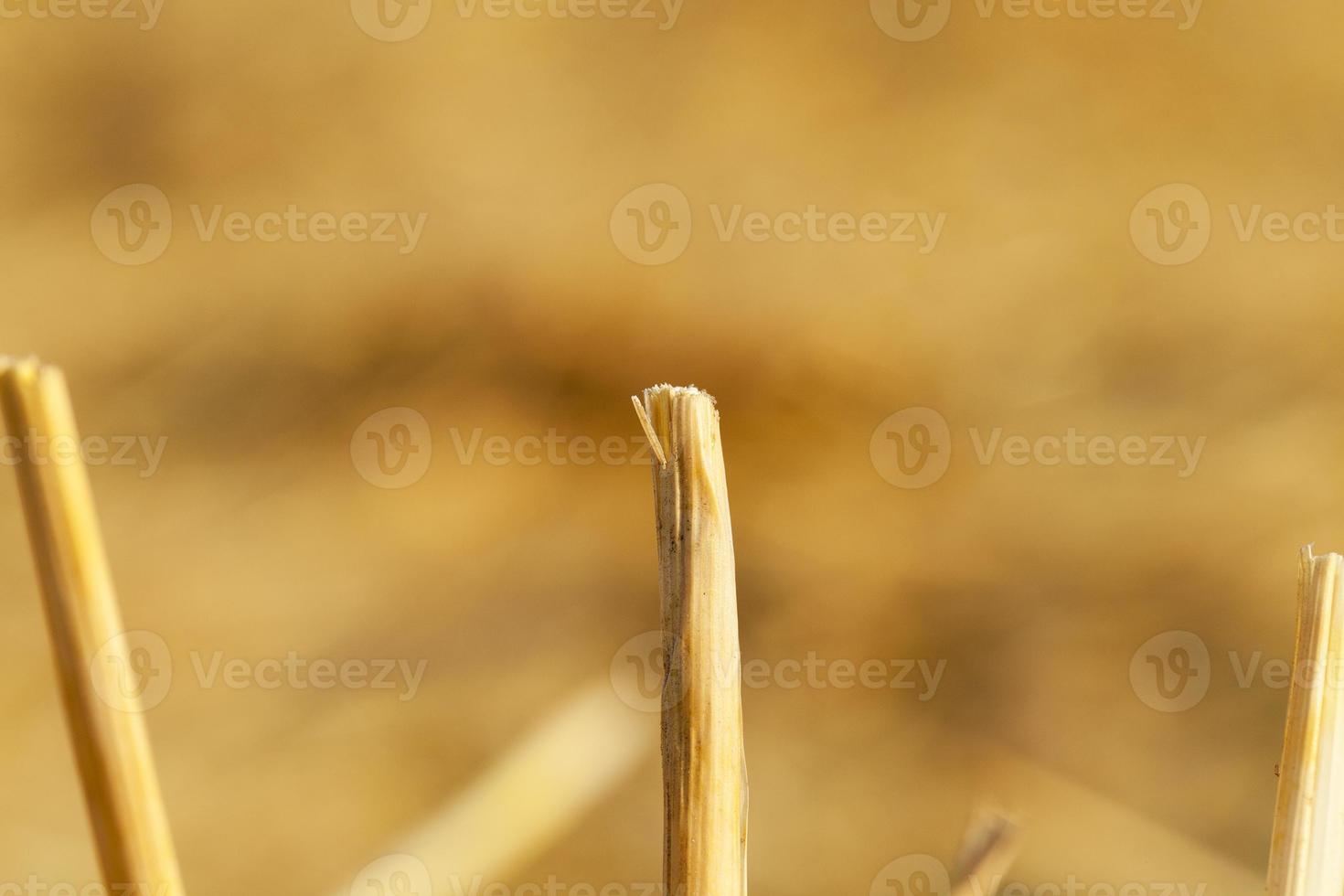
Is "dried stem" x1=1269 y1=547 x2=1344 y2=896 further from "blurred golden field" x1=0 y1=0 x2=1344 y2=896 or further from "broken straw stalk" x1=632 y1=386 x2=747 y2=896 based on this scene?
"blurred golden field" x1=0 y1=0 x2=1344 y2=896

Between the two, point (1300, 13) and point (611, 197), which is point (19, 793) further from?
point (1300, 13)

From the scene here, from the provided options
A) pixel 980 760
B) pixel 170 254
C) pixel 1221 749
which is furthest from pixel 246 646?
pixel 1221 749

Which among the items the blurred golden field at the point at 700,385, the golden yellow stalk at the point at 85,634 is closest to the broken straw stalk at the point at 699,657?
the golden yellow stalk at the point at 85,634

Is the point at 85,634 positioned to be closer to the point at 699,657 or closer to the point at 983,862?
the point at 699,657

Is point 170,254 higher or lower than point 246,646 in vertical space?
higher

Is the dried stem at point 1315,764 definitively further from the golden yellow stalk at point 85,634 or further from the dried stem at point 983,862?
the golden yellow stalk at point 85,634

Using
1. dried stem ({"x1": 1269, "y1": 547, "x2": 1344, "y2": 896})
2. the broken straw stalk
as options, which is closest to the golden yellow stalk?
the broken straw stalk
